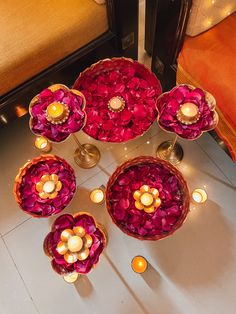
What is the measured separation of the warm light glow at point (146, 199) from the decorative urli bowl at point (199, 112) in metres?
0.20

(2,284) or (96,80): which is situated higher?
(96,80)

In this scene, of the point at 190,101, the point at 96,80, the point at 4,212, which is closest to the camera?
the point at 190,101

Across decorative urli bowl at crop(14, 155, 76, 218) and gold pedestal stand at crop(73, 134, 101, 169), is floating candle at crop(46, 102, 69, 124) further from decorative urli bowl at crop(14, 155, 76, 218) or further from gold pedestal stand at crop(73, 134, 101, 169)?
gold pedestal stand at crop(73, 134, 101, 169)

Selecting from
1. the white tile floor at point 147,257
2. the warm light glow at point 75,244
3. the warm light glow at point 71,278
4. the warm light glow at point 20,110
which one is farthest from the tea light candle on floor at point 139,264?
the warm light glow at point 20,110

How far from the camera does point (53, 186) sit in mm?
875

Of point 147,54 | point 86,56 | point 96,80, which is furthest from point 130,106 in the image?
point 147,54

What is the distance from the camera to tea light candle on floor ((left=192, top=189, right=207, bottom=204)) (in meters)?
1.05

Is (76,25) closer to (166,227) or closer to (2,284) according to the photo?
(166,227)

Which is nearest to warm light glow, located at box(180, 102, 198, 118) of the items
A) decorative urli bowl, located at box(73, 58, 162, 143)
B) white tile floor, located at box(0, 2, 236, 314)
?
decorative urli bowl, located at box(73, 58, 162, 143)

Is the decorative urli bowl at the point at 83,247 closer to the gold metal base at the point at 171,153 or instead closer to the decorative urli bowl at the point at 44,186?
the decorative urli bowl at the point at 44,186

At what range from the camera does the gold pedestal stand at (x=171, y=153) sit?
1.15m

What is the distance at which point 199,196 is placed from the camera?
1.05 metres

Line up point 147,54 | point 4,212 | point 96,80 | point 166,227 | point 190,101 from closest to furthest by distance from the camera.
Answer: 1. point 190,101
2. point 166,227
3. point 96,80
4. point 4,212
5. point 147,54

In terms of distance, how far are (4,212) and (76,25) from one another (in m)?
0.71
